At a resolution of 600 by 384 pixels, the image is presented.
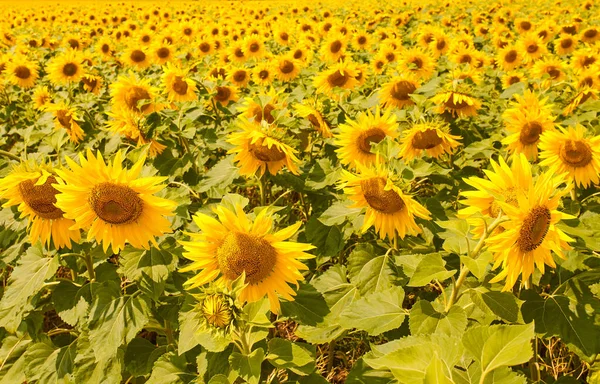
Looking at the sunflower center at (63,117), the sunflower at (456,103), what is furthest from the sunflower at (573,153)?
the sunflower center at (63,117)

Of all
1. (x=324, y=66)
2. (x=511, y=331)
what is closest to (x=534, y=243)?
(x=511, y=331)

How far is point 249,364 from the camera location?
1.75 m

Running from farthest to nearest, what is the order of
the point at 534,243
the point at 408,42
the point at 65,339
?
1. the point at 408,42
2. the point at 65,339
3. the point at 534,243

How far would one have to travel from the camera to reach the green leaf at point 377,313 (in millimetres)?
2039

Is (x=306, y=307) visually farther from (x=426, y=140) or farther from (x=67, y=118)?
(x=67, y=118)

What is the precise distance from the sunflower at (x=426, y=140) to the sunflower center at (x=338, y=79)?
1.65m

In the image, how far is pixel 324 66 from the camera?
7383 millimetres

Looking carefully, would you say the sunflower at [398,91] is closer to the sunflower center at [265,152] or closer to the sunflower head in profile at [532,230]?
the sunflower center at [265,152]

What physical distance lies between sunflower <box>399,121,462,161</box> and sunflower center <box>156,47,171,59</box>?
5103 mm

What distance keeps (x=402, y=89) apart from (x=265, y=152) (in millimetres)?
2083

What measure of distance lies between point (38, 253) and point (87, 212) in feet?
3.11

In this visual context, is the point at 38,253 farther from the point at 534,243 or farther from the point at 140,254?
the point at 534,243

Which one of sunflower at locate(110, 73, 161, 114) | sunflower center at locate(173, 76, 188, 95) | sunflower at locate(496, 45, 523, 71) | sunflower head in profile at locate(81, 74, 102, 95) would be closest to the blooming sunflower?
sunflower head in profile at locate(81, 74, 102, 95)

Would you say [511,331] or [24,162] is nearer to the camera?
[511,331]
